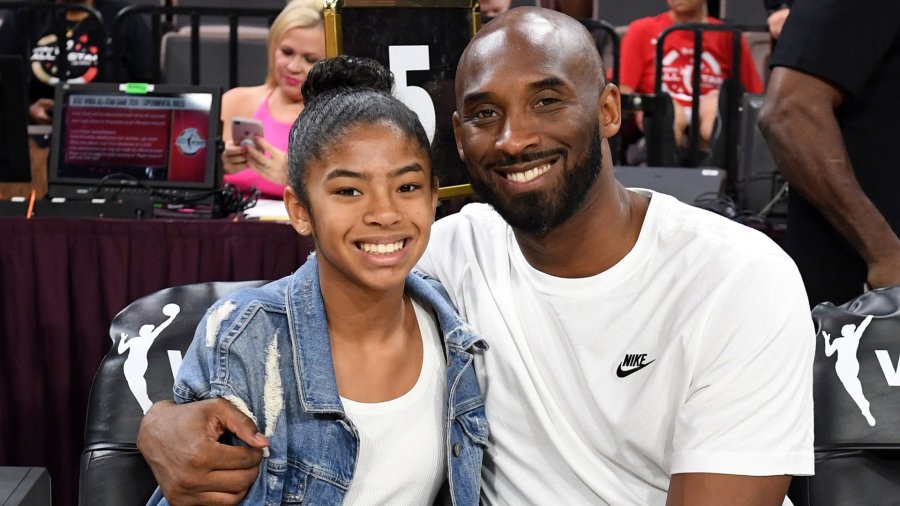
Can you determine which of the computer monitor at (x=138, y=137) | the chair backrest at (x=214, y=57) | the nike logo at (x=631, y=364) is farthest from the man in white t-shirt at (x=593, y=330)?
the chair backrest at (x=214, y=57)

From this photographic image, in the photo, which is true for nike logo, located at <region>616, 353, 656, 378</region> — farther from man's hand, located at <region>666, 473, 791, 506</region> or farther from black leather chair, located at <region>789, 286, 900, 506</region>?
black leather chair, located at <region>789, 286, 900, 506</region>

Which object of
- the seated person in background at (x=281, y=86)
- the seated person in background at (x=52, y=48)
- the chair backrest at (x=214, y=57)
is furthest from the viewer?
the chair backrest at (x=214, y=57)

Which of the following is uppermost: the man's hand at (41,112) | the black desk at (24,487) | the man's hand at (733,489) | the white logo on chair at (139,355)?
the man's hand at (41,112)

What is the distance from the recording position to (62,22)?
Result: 5852 millimetres

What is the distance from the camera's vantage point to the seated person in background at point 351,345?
196 cm

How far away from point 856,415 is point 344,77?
3.71 ft

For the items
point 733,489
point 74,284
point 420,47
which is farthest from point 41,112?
point 733,489

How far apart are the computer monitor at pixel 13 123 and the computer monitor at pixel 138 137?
0.10 m

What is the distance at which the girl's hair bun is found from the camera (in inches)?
83.7

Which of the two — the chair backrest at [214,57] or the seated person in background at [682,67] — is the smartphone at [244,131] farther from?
the seated person in background at [682,67]

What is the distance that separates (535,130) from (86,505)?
1050 mm

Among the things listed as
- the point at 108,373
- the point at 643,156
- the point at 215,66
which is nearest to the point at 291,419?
the point at 108,373

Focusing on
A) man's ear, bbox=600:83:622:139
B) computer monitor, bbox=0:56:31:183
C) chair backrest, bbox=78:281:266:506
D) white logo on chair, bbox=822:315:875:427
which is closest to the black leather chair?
white logo on chair, bbox=822:315:875:427

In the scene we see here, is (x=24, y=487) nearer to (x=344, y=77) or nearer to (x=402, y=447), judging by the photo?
(x=402, y=447)
